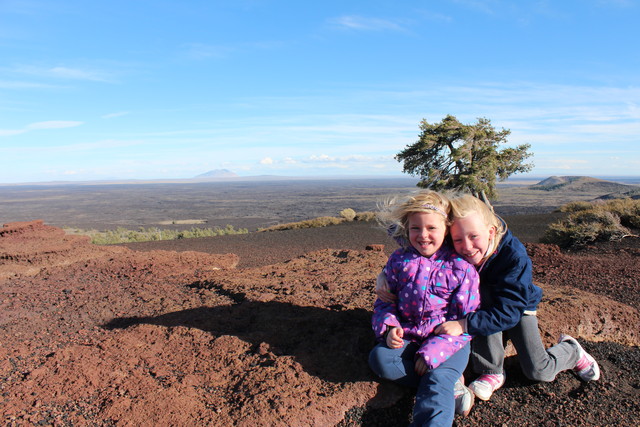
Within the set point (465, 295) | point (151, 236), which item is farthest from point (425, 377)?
point (151, 236)

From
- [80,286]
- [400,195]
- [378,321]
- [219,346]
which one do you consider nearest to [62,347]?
[219,346]

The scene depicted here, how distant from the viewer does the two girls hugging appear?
2.82 meters

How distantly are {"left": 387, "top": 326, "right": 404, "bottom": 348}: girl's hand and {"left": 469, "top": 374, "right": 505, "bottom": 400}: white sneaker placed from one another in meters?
0.55

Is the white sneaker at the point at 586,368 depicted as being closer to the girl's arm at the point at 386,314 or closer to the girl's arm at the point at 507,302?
the girl's arm at the point at 507,302

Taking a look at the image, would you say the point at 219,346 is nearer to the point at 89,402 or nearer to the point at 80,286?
the point at 89,402

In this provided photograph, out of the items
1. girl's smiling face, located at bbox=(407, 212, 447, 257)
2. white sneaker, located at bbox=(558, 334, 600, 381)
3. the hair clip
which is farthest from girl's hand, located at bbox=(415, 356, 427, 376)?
white sneaker, located at bbox=(558, 334, 600, 381)

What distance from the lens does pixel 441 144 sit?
15672 mm

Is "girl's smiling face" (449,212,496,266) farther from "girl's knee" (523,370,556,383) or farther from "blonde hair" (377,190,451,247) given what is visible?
"girl's knee" (523,370,556,383)

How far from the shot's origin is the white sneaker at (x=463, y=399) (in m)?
2.71

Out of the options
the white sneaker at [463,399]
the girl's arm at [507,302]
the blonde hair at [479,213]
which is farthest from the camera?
the blonde hair at [479,213]

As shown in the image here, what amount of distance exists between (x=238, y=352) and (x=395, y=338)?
3.93ft

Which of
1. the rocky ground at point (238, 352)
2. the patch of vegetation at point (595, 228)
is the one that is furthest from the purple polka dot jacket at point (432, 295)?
the patch of vegetation at point (595, 228)

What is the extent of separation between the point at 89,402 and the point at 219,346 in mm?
925

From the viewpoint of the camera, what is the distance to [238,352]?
3.32 m
